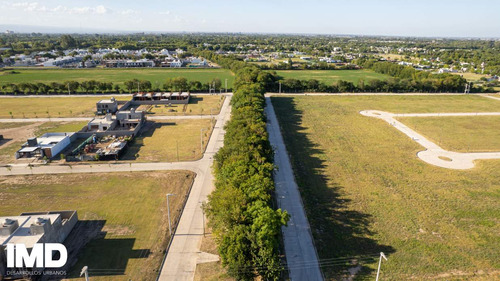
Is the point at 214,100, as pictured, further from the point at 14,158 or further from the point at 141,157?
the point at 14,158

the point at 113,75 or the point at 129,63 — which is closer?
the point at 113,75

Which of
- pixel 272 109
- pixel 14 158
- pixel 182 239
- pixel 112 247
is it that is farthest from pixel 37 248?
pixel 272 109

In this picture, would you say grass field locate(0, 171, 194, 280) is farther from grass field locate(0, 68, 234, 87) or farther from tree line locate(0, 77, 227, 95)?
grass field locate(0, 68, 234, 87)

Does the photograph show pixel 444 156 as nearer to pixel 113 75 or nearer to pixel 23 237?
pixel 23 237

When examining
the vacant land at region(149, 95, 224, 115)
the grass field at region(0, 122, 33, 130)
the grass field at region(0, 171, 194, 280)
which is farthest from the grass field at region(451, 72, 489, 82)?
the grass field at region(0, 122, 33, 130)

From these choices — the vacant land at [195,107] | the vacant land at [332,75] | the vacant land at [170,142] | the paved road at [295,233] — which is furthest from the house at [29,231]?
the vacant land at [332,75]

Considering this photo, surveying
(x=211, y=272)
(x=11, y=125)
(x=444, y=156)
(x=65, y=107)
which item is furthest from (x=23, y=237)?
(x=65, y=107)
